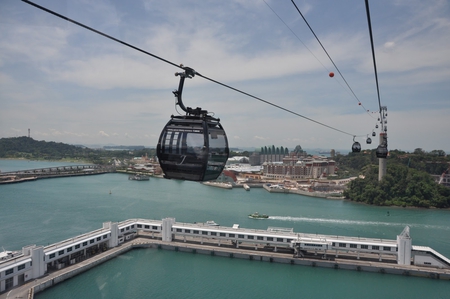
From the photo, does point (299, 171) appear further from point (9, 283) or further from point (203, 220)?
point (9, 283)

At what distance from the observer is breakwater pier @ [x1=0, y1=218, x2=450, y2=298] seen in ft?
13.0

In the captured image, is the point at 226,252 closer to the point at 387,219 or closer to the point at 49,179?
the point at 387,219

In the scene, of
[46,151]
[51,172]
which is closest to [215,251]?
[46,151]

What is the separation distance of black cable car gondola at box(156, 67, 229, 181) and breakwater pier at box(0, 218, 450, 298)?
335cm

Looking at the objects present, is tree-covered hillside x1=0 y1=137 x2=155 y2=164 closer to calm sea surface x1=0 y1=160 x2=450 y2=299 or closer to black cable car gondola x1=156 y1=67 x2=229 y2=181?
calm sea surface x1=0 y1=160 x2=450 y2=299

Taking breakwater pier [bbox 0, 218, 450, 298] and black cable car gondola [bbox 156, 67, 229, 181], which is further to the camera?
breakwater pier [bbox 0, 218, 450, 298]

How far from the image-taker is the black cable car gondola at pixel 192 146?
1280mm

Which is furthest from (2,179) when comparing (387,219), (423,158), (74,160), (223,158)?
(423,158)

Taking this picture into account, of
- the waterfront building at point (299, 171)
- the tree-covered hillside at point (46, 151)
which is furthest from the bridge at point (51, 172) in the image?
the waterfront building at point (299, 171)

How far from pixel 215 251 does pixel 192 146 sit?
425cm

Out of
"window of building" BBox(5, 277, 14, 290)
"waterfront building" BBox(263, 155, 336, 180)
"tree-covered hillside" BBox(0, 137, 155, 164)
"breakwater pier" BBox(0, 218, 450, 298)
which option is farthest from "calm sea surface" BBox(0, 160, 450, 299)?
"waterfront building" BBox(263, 155, 336, 180)

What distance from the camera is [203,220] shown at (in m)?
7.42

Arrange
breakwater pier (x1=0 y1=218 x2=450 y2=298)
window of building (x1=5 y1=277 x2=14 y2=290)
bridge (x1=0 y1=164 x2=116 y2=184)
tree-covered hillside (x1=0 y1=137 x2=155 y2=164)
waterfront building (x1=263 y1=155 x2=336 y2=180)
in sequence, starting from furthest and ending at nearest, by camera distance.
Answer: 1. waterfront building (x1=263 y1=155 x2=336 y2=180)
2. bridge (x1=0 y1=164 x2=116 y2=184)
3. tree-covered hillside (x1=0 y1=137 x2=155 y2=164)
4. breakwater pier (x1=0 y1=218 x2=450 y2=298)
5. window of building (x1=5 y1=277 x2=14 y2=290)

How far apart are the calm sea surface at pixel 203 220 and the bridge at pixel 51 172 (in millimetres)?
1749
